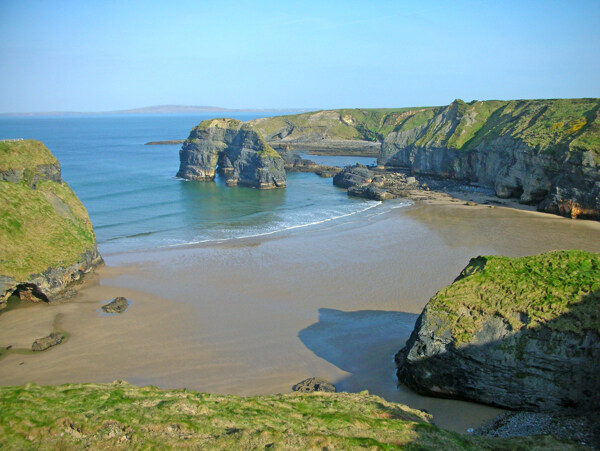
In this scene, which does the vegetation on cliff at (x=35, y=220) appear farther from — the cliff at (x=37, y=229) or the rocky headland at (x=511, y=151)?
the rocky headland at (x=511, y=151)

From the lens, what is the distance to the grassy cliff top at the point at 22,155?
81.6 ft

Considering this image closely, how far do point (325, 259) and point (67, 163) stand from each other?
60.6 meters

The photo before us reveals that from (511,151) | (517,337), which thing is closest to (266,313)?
(517,337)

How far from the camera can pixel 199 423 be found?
815 cm

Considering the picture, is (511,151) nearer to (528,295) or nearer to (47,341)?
(528,295)

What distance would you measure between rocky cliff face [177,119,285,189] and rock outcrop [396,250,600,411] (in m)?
44.3

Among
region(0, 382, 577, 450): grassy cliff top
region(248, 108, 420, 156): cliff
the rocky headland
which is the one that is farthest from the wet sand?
region(248, 108, 420, 156): cliff

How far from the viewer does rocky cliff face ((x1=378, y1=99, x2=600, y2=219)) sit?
36.6 m

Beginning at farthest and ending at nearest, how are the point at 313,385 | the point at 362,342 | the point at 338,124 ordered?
the point at 338,124, the point at 362,342, the point at 313,385

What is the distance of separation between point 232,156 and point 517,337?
5284 cm

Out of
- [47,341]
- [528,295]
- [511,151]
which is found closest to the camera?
[528,295]

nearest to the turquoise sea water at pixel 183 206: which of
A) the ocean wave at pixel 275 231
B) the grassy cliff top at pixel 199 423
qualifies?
the ocean wave at pixel 275 231

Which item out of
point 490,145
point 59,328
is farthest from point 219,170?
point 59,328

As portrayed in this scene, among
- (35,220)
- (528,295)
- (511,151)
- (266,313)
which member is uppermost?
(511,151)
